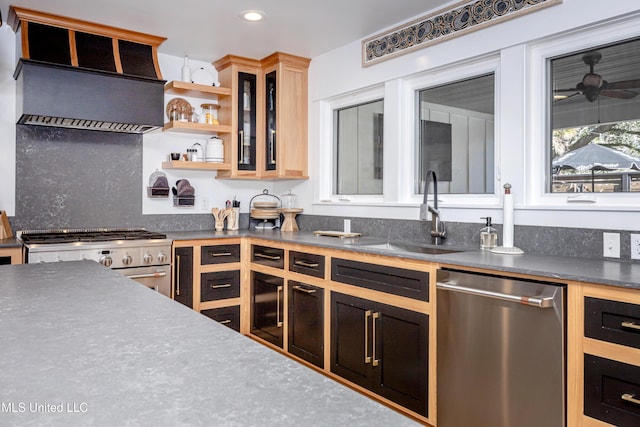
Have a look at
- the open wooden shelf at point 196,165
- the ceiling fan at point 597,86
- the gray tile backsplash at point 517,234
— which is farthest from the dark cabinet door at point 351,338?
the open wooden shelf at point 196,165

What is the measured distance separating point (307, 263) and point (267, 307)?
668 millimetres

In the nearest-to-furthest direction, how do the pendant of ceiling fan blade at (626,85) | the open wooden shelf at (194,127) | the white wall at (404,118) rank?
the pendant of ceiling fan blade at (626,85) → the white wall at (404,118) → the open wooden shelf at (194,127)

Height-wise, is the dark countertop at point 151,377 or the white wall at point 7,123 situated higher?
the white wall at point 7,123

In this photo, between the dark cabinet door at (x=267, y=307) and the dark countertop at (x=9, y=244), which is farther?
the dark cabinet door at (x=267, y=307)

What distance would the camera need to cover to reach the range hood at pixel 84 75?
3105 millimetres

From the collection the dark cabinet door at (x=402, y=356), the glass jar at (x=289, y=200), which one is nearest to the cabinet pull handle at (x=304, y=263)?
the dark cabinet door at (x=402, y=356)

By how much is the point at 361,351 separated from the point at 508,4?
213cm

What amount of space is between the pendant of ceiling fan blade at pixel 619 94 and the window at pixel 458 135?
0.64m

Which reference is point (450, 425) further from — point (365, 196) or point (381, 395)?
point (365, 196)

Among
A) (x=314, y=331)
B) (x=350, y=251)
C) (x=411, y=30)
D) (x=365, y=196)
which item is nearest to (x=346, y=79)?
(x=411, y=30)

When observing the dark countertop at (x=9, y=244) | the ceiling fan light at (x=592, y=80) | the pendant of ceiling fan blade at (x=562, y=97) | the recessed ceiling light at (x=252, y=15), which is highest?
the recessed ceiling light at (x=252, y=15)

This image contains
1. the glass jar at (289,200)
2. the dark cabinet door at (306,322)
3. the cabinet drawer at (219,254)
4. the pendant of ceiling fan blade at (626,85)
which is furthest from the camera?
the glass jar at (289,200)

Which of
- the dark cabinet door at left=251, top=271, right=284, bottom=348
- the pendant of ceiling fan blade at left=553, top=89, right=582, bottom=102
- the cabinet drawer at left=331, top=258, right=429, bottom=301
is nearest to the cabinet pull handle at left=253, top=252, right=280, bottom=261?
the dark cabinet door at left=251, top=271, right=284, bottom=348

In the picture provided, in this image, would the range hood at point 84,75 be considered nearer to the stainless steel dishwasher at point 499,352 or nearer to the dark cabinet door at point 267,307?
the dark cabinet door at point 267,307
